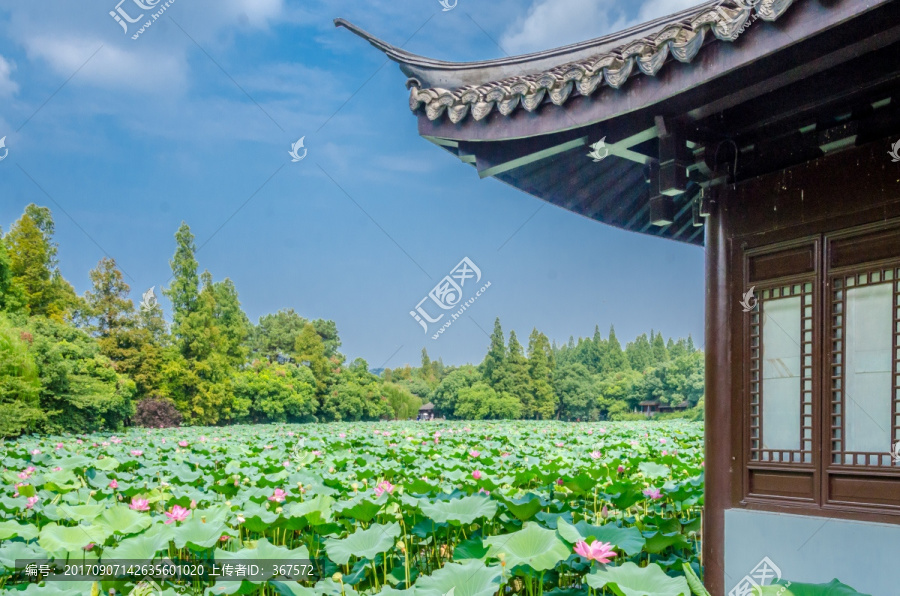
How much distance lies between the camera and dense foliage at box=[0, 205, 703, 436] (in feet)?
48.3

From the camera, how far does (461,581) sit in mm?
2006

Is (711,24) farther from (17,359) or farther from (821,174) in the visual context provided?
(17,359)

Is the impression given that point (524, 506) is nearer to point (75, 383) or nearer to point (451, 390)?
point (75, 383)

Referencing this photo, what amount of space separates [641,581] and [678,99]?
173 centimetres

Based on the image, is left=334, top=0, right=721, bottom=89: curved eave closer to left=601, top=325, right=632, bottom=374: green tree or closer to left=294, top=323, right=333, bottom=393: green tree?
left=294, top=323, right=333, bottom=393: green tree

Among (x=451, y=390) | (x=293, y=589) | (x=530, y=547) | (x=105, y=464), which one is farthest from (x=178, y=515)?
(x=451, y=390)

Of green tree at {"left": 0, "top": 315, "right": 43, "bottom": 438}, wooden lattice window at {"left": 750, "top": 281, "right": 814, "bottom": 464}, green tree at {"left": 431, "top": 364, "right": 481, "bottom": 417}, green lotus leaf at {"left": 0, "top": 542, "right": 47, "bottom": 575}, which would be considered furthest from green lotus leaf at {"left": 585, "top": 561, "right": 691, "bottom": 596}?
green tree at {"left": 431, "top": 364, "right": 481, "bottom": 417}

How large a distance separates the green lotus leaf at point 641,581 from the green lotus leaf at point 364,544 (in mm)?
885

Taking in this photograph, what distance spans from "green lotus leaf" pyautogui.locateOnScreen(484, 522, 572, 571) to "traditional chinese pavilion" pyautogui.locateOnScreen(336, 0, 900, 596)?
1044mm

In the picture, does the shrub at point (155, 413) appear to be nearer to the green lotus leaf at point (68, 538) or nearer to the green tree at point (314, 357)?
the green tree at point (314, 357)

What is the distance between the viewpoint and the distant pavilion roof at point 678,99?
221 cm

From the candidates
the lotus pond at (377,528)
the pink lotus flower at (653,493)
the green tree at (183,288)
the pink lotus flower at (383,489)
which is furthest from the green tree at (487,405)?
the pink lotus flower at (383,489)

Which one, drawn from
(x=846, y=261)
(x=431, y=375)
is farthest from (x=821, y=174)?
(x=431, y=375)

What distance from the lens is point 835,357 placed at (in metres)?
2.72
